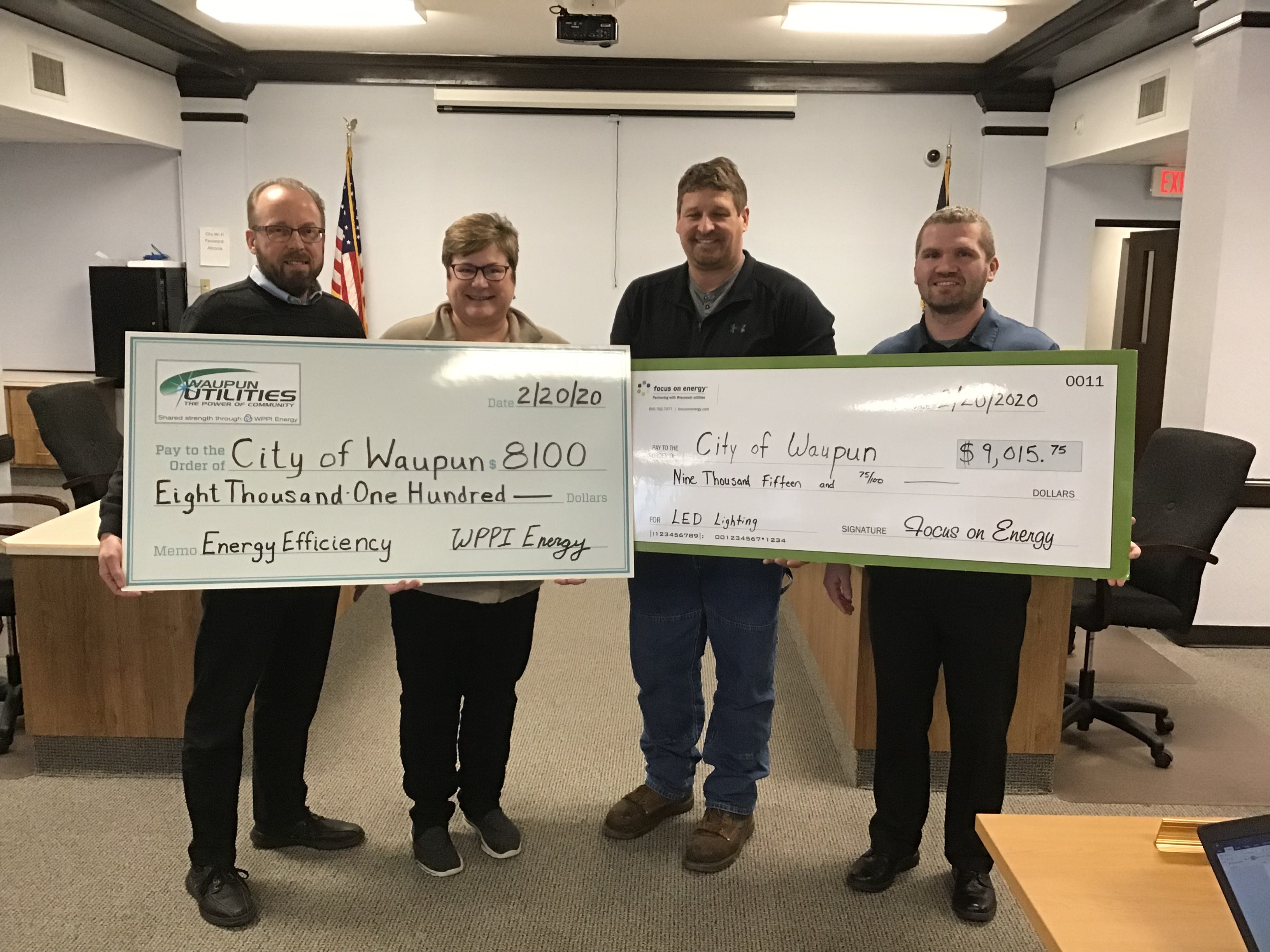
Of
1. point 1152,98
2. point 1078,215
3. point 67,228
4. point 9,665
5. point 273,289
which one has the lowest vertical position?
point 9,665

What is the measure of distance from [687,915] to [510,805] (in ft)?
2.27

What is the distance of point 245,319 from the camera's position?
1945mm

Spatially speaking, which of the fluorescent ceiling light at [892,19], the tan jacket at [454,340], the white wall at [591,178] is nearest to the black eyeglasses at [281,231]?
the tan jacket at [454,340]

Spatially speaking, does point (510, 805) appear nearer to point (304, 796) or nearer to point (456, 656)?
point (304, 796)

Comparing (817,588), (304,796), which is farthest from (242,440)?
(817,588)

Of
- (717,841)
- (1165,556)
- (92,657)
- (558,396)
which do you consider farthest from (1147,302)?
(92,657)

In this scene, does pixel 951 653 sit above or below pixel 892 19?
below

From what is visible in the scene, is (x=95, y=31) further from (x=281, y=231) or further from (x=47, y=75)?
(x=281, y=231)

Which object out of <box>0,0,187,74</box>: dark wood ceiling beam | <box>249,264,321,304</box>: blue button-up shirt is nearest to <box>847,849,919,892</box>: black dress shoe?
<box>249,264,321,304</box>: blue button-up shirt

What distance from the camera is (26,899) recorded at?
2.15 meters

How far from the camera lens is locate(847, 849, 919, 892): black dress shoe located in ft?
7.23

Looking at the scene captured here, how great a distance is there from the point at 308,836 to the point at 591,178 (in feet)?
16.2

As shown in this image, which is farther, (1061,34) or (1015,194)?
(1015,194)

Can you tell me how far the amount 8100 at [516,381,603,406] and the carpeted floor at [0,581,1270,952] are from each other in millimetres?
1212
